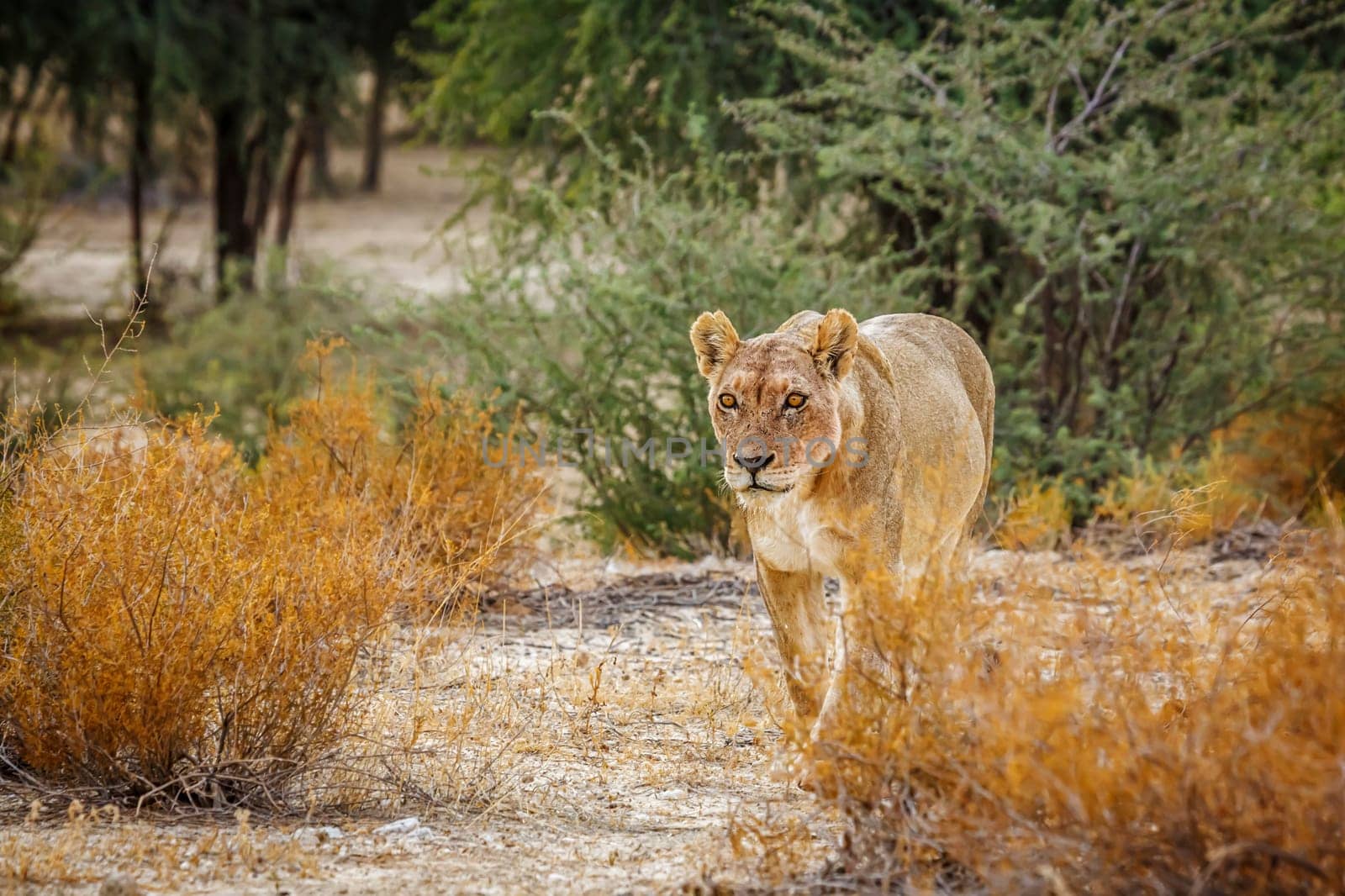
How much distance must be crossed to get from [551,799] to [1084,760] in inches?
68.4

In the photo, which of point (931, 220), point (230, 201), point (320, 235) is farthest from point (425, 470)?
point (320, 235)

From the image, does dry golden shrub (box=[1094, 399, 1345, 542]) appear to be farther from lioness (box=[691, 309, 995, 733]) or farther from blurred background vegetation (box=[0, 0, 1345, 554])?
lioness (box=[691, 309, 995, 733])

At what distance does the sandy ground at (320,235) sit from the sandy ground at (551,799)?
36.3 feet

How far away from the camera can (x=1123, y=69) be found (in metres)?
9.88

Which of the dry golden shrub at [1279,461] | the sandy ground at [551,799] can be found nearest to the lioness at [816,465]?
the sandy ground at [551,799]

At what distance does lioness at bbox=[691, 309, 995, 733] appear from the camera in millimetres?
4188

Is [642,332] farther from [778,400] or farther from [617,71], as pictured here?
[778,400]

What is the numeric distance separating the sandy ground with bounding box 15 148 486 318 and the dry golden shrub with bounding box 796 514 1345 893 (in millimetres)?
13322

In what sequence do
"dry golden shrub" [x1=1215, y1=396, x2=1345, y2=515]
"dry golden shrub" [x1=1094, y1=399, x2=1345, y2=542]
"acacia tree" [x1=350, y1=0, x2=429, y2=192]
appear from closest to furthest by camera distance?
"dry golden shrub" [x1=1094, y1=399, x2=1345, y2=542] → "dry golden shrub" [x1=1215, y1=396, x2=1345, y2=515] → "acacia tree" [x1=350, y1=0, x2=429, y2=192]

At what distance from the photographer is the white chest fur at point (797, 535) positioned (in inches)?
171

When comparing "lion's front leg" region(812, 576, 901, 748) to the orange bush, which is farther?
the orange bush

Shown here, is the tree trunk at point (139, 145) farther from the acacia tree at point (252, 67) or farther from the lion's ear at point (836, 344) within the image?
the lion's ear at point (836, 344)

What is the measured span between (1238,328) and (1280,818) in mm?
7026

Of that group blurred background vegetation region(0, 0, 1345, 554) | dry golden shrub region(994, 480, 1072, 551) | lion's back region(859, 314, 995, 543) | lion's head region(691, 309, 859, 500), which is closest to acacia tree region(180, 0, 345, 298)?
blurred background vegetation region(0, 0, 1345, 554)
